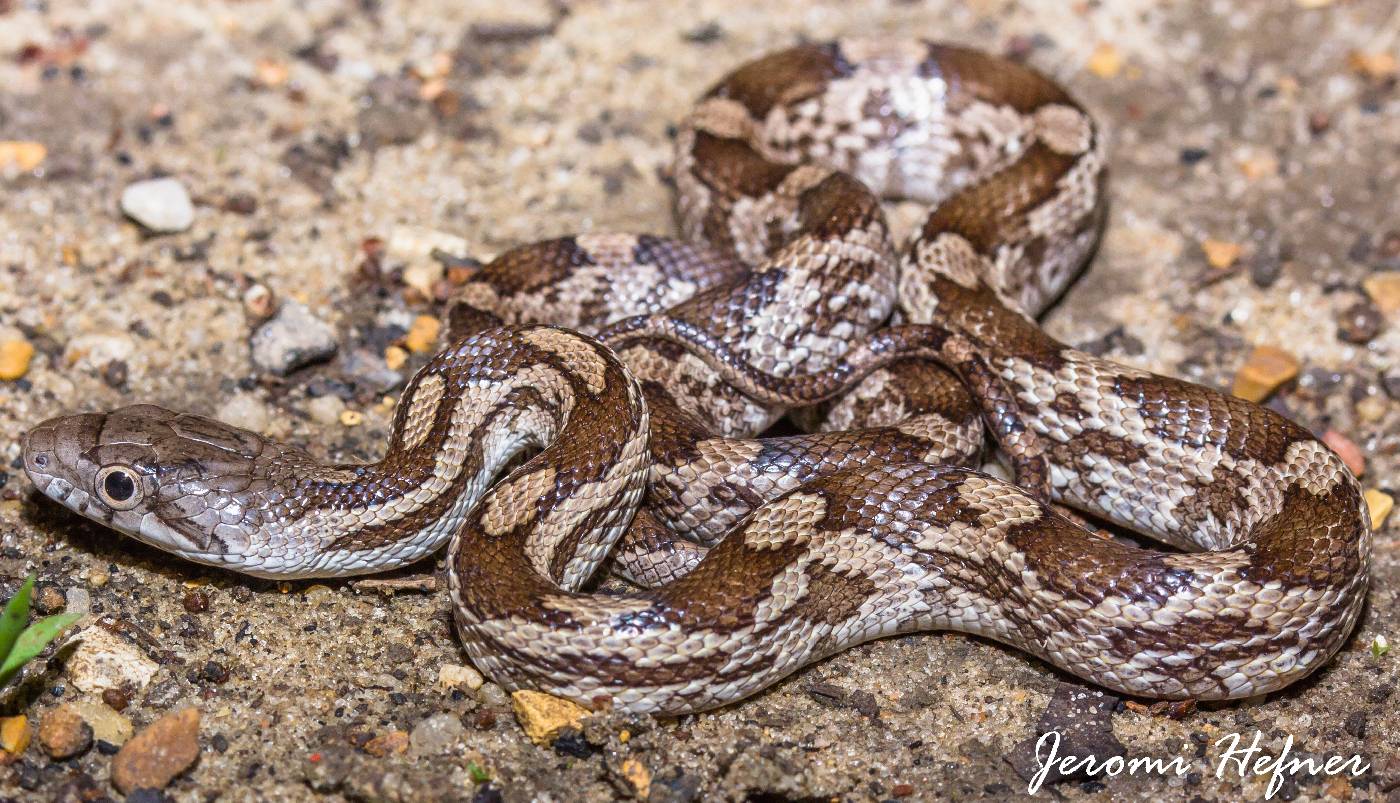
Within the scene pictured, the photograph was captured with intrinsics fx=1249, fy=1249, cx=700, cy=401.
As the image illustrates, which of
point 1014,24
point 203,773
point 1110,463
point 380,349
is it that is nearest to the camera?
point 203,773

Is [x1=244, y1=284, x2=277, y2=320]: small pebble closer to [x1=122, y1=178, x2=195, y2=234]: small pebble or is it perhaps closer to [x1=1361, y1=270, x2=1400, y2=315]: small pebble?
[x1=122, y1=178, x2=195, y2=234]: small pebble

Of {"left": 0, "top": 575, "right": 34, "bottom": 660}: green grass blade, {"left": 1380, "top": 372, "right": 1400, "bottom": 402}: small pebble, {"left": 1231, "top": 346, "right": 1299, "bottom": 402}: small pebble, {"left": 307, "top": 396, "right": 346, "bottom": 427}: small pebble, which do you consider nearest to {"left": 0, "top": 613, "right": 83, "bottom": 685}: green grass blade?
{"left": 0, "top": 575, "right": 34, "bottom": 660}: green grass blade

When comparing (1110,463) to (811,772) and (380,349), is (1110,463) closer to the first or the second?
(811,772)

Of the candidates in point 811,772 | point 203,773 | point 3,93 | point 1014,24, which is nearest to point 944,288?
point 811,772

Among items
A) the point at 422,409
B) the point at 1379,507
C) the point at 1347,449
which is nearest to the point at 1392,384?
the point at 1347,449

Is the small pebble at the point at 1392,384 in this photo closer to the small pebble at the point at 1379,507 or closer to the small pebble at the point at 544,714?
the small pebble at the point at 1379,507

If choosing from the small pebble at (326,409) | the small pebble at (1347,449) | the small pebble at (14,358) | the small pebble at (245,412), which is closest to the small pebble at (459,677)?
the small pebble at (326,409)

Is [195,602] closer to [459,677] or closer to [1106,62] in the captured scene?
[459,677]
